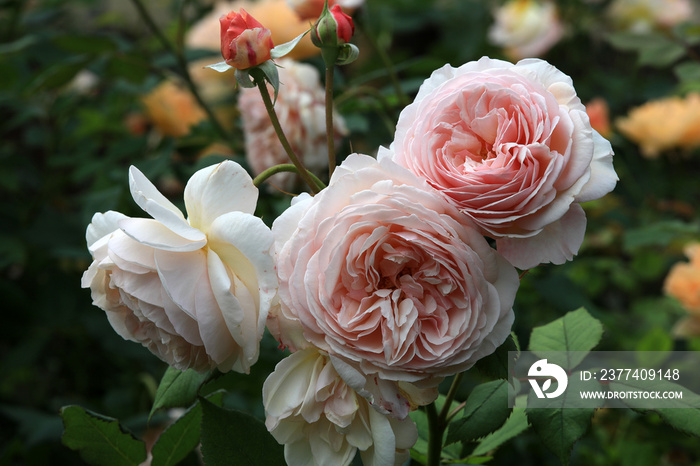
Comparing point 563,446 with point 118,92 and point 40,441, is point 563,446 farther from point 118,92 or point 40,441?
point 118,92

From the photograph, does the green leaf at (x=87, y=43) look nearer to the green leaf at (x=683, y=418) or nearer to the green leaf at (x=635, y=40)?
the green leaf at (x=635, y=40)

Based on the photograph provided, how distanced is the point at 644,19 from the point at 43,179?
1.84 m

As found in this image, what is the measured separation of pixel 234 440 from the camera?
1.74 feet

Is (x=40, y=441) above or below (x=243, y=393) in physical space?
above

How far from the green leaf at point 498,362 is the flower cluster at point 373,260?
34 millimetres

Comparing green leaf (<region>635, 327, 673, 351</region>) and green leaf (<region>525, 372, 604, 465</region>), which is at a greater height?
green leaf (<region>525, 372, 604, 465</region>)

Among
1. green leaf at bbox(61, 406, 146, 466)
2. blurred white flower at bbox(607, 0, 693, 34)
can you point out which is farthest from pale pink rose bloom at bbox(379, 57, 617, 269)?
blurred white flower at bbox(607, 0, 693, 34)

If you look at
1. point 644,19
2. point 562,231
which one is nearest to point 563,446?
point 562,231

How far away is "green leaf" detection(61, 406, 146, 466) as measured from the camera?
59cm

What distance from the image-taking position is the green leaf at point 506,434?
2.17ft

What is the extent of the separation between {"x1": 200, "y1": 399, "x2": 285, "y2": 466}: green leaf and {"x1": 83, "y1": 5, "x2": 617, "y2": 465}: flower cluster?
0.07m

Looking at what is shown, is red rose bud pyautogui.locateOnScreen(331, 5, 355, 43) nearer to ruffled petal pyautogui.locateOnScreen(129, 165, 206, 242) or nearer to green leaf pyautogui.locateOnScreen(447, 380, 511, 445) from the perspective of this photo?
ruffled petal pyautogui.locateOnScreen(129, 165, 206, 242)

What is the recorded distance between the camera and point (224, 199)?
0.47 m

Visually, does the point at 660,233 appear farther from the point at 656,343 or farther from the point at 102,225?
the point at 102,225
